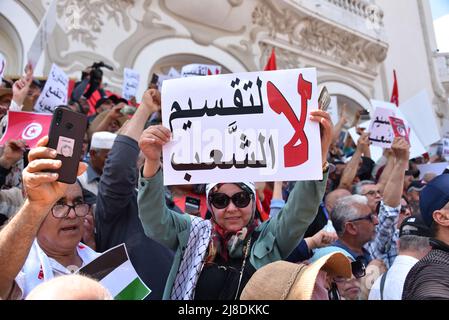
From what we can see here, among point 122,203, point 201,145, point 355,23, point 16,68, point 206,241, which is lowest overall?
point 206,241

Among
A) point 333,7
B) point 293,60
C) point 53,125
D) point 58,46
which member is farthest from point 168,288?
point 333,7

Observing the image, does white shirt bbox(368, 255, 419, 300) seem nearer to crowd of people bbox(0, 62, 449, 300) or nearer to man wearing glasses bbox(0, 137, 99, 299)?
crowd of people bbox(0, 62, 449, 300)

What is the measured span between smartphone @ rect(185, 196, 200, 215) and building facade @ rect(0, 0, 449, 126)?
4676 millimetres

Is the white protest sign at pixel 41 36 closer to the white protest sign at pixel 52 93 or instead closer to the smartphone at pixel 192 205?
the white protest sign at pixel 52 93

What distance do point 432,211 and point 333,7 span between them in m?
11.2

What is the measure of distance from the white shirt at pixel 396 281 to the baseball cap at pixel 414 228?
0.59ft

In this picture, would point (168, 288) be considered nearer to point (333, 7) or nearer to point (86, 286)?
point (86, 286)

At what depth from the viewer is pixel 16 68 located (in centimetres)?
745

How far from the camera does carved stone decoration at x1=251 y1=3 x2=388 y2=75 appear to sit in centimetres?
1061

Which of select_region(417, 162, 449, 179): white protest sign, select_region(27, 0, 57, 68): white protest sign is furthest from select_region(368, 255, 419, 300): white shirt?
select_region(417, 162, 449, 179): white protest sign

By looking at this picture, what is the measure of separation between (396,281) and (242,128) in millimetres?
952

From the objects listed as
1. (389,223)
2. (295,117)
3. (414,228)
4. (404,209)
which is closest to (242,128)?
(295,117)

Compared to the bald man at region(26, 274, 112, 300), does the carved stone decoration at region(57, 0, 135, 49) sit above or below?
above

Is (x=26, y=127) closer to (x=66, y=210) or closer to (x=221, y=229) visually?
(x=66, y=210)
